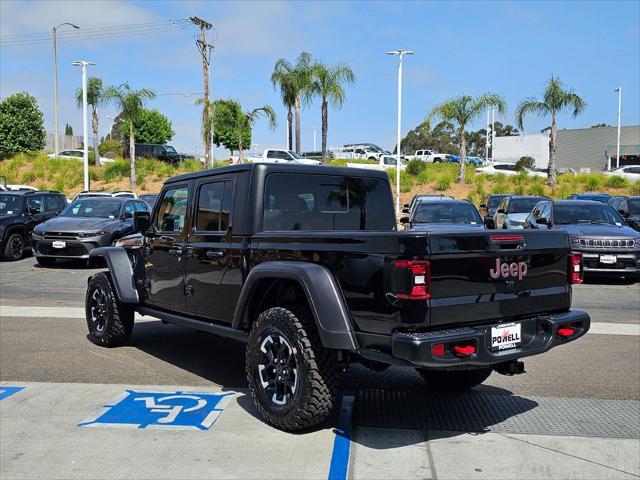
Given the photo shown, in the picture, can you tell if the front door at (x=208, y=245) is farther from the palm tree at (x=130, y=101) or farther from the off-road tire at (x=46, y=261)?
the palm tree at (x=130, y=101)

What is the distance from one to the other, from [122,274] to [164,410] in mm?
2295

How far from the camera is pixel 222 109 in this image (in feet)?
128

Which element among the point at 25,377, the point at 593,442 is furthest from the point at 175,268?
the point at 593,442

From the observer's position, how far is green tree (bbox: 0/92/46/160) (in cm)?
5262

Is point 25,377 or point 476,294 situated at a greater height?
point 476,294

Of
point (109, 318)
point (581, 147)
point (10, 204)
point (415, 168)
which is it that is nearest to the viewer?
point (109, 318)

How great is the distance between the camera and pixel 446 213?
14.9 meters

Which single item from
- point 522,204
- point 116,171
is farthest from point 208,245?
point 116,171

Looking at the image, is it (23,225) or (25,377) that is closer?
(25,377)

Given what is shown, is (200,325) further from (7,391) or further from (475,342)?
(475,342)

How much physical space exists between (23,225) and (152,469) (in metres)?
14.8

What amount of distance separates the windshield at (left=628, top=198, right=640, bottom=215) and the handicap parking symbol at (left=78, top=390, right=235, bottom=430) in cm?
1726

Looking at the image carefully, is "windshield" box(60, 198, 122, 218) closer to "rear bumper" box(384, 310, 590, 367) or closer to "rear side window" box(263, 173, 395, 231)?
"rear side window" box(263, 173, 395, 231)

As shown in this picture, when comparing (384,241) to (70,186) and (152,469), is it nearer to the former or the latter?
(152,469)
